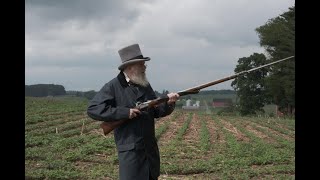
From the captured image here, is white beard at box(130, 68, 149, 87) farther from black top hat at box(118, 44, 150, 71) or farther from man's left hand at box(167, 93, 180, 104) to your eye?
man's left hand at box(167, 93, 180, 104)

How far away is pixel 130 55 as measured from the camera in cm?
449

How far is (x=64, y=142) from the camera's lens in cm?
1285

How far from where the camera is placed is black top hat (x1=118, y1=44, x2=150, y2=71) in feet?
14.6

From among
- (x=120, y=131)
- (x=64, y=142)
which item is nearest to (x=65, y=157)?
(x=64, y=142)

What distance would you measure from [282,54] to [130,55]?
36.9 m

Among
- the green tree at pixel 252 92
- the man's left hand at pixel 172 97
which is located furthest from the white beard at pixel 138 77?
the green tree at pixel 252 92

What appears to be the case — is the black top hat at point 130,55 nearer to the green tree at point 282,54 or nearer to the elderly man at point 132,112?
the elderly man at point 132,112

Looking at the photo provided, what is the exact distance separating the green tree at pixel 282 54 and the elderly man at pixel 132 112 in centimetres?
3316

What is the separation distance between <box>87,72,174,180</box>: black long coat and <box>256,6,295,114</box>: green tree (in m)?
33.2

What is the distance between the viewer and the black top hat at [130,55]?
14.6 ft

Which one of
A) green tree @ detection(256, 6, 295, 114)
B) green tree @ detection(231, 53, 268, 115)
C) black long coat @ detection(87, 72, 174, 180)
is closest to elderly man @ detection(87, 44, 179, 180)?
black long coat @ detection(87, 72, 174, 180)

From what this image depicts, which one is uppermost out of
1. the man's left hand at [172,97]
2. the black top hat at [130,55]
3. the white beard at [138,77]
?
the black top hat at [130,55]

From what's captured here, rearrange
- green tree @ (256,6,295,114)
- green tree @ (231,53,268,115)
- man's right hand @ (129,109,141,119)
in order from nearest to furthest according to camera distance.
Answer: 1. man's right hand @ (129,109,141,119)
2. green tree @ (256,6,295,114)
3. green tree @ (231,53,268,115)
